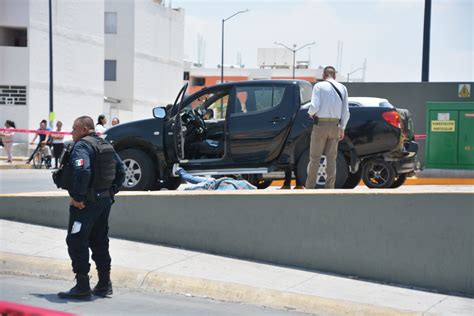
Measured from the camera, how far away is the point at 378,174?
11.4 meters

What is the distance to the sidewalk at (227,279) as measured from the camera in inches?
276

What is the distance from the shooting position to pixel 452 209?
26.1 ft

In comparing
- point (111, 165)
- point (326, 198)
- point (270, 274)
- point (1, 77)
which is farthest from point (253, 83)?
point (1, 77)

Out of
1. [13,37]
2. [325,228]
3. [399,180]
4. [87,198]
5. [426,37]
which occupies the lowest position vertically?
[325,228]

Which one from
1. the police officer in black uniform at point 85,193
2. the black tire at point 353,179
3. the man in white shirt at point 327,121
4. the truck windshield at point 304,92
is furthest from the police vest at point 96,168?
the black tire at point 353,179

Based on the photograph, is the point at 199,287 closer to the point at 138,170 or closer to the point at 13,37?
the point at 138,170

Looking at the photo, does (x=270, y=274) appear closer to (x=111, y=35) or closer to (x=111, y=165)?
(x=111, y=165)

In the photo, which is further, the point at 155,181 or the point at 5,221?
the point at 155,181

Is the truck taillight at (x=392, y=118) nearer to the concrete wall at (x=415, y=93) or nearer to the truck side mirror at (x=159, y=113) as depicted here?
the truck side mirror at (x=159, y=113)

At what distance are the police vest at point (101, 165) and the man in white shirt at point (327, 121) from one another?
3.56 metres

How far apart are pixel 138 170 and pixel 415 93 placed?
1144cm

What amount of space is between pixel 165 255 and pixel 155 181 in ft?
8.60

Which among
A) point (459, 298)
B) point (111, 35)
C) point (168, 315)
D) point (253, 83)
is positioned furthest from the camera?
point (111, 35)

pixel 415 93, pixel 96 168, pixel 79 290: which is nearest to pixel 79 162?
pixel 96 168
